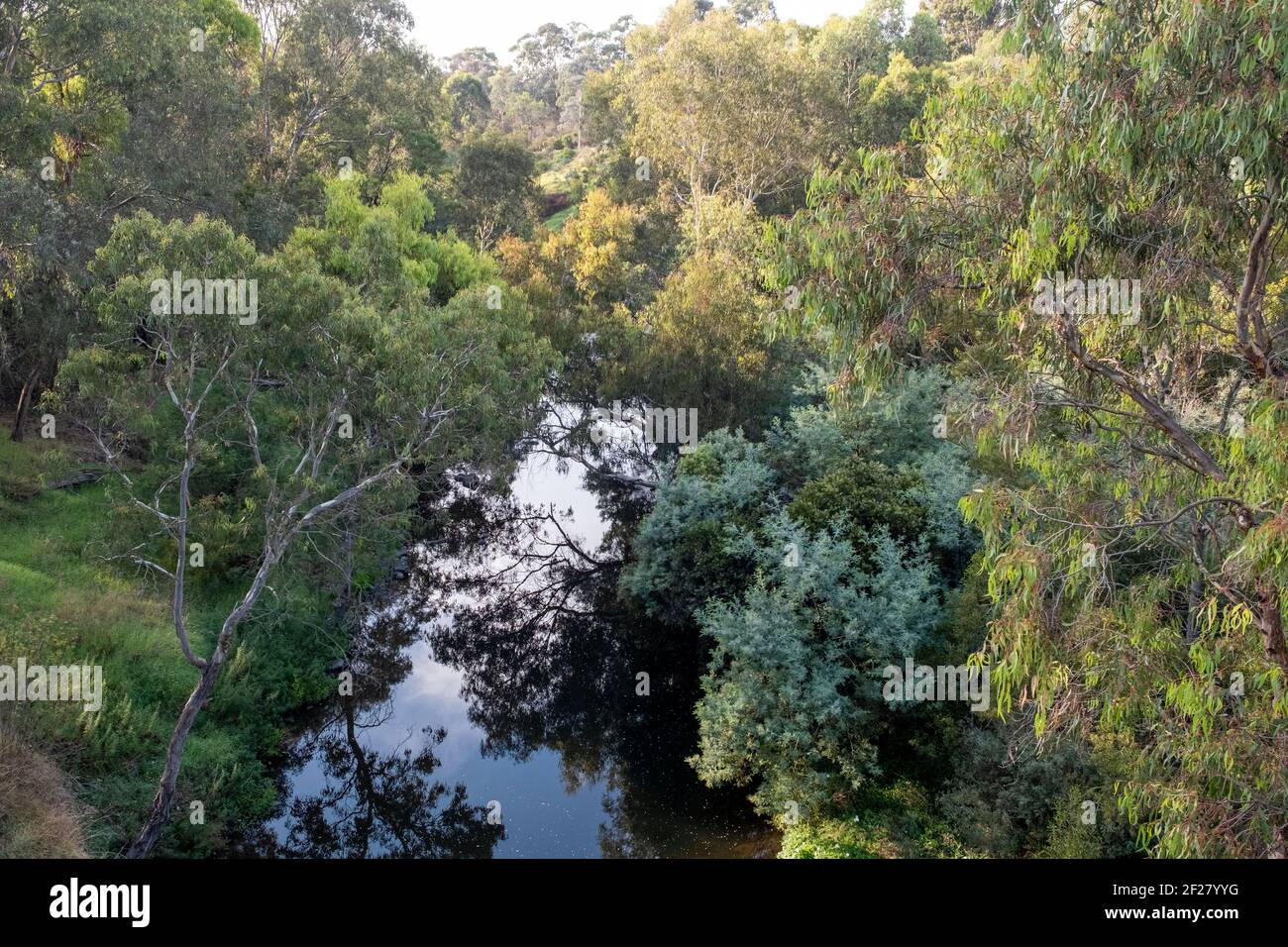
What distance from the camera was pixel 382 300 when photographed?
15.8m

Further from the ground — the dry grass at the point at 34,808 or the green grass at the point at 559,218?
the green grass at the point at 559,218

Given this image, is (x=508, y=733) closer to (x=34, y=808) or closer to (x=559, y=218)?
(x=34, y=808)

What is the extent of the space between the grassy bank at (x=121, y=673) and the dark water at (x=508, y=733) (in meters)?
0.76

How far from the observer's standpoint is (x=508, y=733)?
16.2 meters

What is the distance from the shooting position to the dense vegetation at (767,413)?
658 cm

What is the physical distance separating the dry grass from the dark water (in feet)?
8.00

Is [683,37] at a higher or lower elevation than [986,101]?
higher

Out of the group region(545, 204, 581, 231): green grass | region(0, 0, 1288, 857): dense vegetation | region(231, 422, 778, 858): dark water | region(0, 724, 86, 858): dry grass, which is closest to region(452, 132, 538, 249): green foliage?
region(545, 204, 581, 231): green grass

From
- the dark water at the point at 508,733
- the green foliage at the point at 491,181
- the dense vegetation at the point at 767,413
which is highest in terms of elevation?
the green foliage at the point at 491,181

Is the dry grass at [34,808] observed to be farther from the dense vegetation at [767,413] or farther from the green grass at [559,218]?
the green grass at [559,218]

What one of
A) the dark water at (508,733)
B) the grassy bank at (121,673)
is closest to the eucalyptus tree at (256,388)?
the grassy bank at (121,673)
